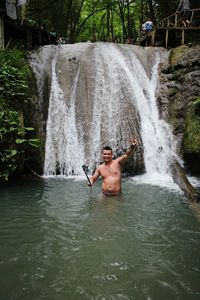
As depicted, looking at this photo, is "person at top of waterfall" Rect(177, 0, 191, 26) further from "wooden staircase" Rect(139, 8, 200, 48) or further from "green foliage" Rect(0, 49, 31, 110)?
"green foliage" Rect(0, 49, 31, 110)

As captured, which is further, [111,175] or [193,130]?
[193,130]

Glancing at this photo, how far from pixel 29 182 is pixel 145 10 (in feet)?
71.1

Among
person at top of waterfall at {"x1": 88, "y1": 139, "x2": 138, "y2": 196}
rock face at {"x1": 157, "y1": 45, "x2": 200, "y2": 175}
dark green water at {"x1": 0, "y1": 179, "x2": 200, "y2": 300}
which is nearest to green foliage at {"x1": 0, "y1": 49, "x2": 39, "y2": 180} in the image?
dark green water at {"x1": 0, "y1": 179, "x2": 200, "y2": 300}

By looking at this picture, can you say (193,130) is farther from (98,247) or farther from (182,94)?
(98,247)

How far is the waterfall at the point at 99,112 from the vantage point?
11.0 metres

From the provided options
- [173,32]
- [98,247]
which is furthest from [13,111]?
[173,32]

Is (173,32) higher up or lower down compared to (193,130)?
higher up

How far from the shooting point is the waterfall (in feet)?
36.0

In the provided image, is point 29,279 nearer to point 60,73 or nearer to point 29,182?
point 29,182

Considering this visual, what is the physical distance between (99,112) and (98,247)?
7197 mm

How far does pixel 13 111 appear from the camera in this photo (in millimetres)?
9750

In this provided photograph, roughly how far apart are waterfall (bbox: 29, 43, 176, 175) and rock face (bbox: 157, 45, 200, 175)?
0.31 meters

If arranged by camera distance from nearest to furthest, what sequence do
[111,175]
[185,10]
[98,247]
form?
1. [98,247]
2. [111,175]
3. [185,10]

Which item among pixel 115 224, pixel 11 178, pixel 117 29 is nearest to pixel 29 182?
pixel 11 178
